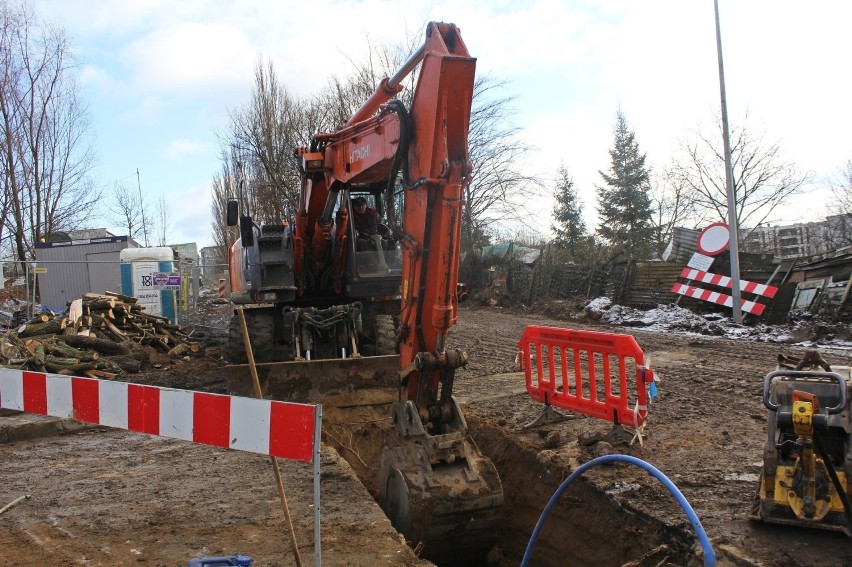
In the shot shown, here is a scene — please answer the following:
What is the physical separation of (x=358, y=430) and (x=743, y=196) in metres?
32.1

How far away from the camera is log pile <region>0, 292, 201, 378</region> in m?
10.3

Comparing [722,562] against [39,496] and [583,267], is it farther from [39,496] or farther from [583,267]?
[583,267]

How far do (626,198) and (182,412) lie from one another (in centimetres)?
3711

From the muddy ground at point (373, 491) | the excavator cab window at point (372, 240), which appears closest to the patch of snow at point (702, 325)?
the muddy ground at point (373, 491)

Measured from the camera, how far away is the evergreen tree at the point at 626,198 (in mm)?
38000

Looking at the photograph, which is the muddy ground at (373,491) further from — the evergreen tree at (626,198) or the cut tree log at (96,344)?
the evergreen tree at (626,198)

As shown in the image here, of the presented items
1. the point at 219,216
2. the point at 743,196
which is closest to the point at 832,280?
the point at 743,196

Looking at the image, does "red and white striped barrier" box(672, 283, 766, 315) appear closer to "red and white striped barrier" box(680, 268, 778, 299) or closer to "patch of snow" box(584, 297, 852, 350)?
"red and white striped barrier" box(680, 268, 778, 299)

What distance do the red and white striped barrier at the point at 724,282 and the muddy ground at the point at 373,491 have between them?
28.5ft

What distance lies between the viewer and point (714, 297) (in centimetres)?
1725

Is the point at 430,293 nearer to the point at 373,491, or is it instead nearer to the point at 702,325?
the point at 373,491

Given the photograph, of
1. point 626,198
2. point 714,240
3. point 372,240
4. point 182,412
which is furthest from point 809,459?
point 626,198

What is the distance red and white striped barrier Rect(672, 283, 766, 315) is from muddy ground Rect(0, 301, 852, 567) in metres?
8.35

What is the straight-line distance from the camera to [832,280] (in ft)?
48.4
